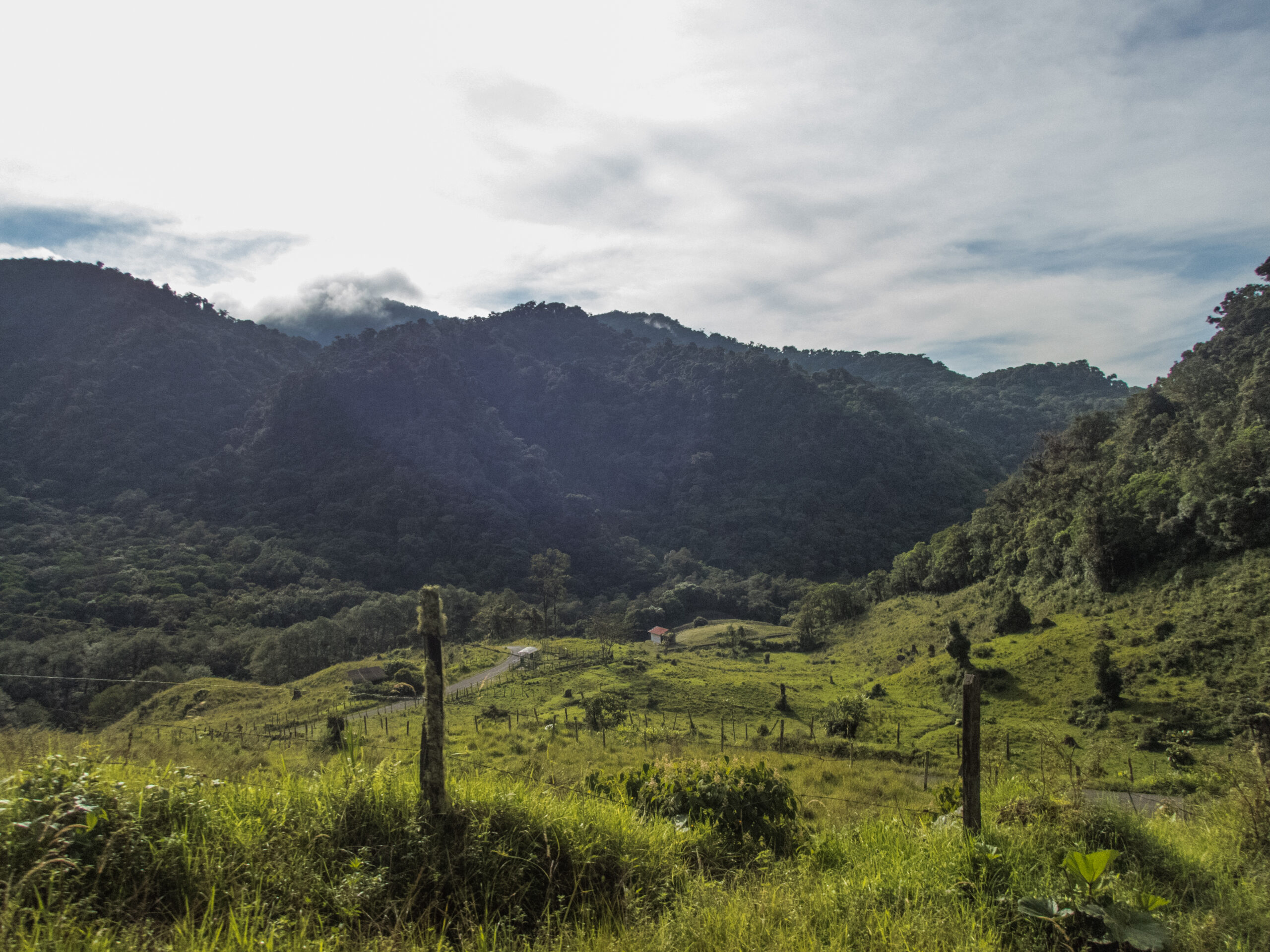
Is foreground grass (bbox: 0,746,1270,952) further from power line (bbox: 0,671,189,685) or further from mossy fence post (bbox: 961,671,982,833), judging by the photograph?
power line (bbox: 0,671,189,685)

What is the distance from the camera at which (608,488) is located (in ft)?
550

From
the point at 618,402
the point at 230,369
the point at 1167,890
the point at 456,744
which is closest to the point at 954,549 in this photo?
the point at 456,744

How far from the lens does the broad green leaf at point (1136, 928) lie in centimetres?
389

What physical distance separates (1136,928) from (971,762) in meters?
1.79

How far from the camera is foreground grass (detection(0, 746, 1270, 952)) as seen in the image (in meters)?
3.61

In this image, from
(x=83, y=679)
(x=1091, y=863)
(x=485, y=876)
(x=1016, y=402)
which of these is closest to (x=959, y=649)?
(x=1091, y=863)

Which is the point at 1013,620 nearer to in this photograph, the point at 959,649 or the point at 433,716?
the point at 959,649

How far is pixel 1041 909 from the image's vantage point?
169 inches

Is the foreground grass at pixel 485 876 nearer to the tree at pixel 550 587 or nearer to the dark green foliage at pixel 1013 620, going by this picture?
the dark green foliage at pixel 1013 620

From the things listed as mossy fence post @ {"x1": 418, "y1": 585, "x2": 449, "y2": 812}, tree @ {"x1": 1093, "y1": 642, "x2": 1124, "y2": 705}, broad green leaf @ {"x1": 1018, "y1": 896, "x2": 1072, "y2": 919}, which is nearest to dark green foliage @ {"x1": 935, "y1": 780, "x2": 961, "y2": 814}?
broad green leaf @ {"x1": 1018, "y1": 896, "x2": 1072, "y2": 919}

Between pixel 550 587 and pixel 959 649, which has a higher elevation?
pixel 959 649

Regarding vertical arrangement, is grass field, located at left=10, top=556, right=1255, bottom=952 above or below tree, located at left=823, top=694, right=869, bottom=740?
above

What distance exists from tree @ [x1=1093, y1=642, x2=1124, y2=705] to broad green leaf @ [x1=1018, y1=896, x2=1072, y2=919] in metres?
27.3

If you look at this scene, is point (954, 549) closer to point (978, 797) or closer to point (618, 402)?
point (978, 797)
